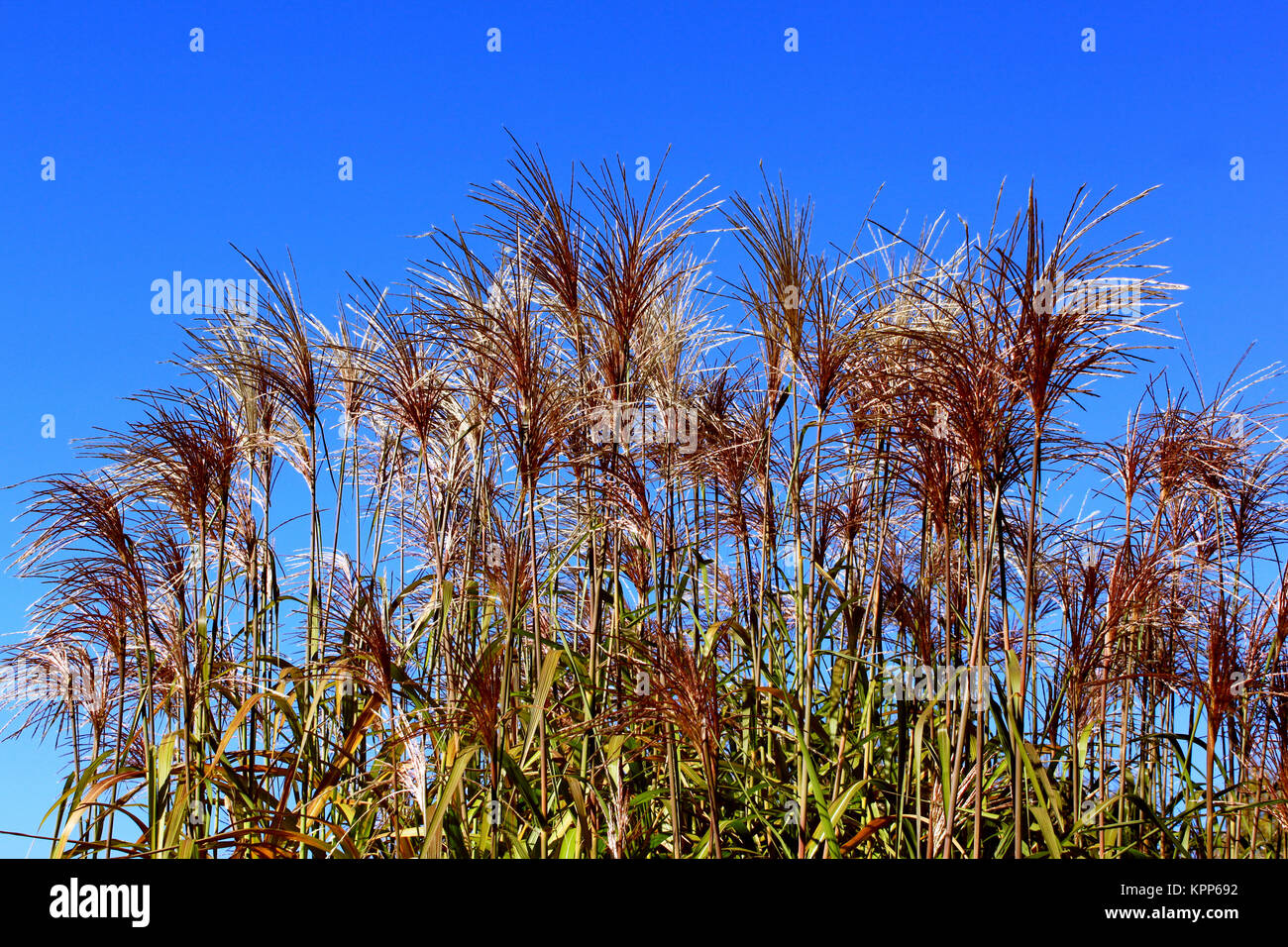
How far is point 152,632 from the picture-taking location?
430cm

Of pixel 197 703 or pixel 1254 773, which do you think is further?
pixel 1254 773

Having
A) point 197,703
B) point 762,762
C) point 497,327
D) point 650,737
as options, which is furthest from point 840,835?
point 197,703

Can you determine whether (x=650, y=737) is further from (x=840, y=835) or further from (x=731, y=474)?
A: (x=731, y=474)

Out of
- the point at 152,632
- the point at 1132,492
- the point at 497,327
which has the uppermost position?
the point at 497,327

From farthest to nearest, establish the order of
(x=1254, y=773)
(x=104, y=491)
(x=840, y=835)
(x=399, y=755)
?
(x=1254, y=773), (x=104, y=491), (x=399, y=755), (x=840, y=835)

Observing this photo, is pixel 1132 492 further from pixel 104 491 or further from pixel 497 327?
pixel 104 491

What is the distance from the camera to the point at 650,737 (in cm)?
370

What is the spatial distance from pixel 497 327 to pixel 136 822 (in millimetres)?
2358

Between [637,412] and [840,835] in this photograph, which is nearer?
[840,835]
